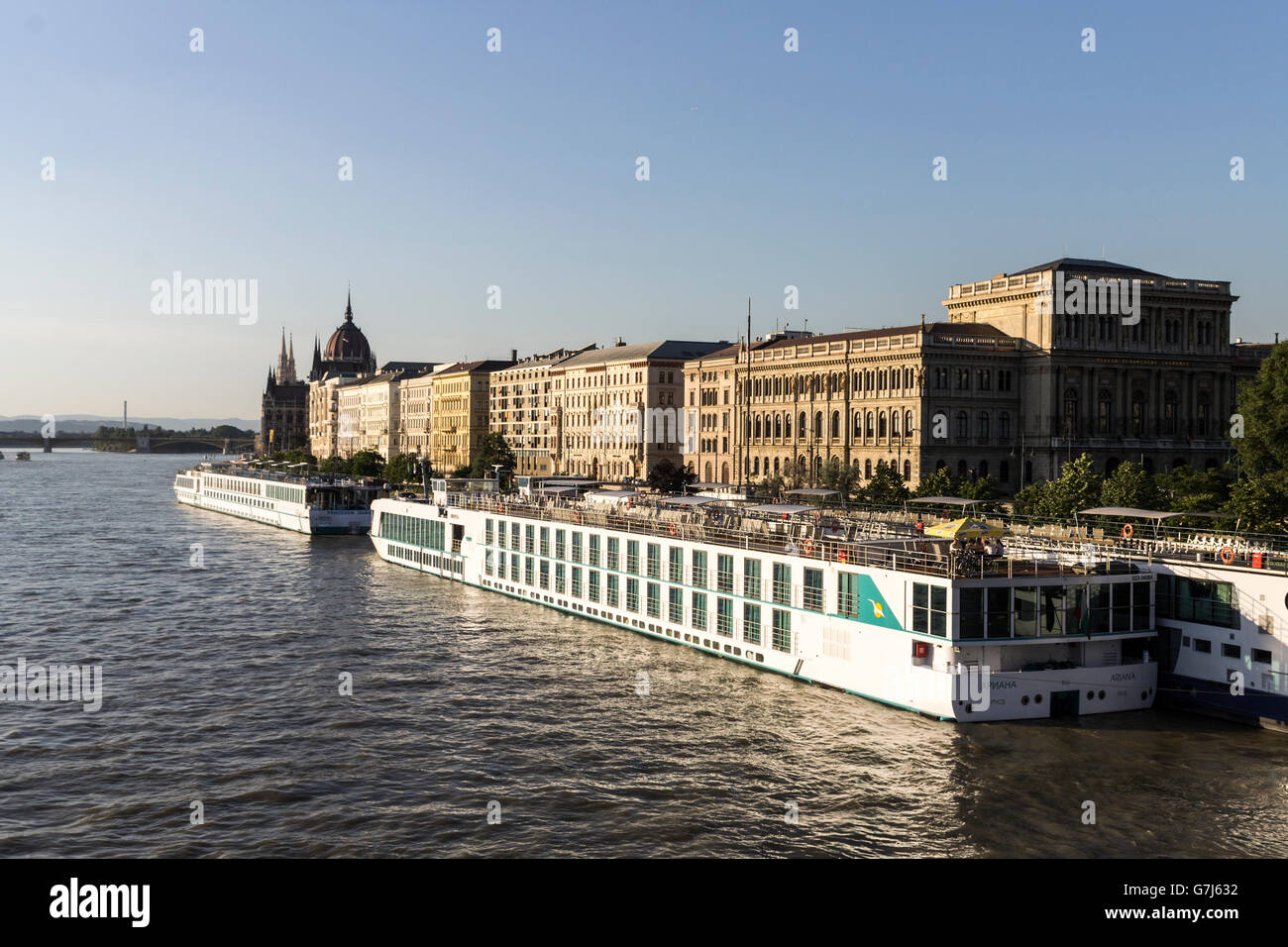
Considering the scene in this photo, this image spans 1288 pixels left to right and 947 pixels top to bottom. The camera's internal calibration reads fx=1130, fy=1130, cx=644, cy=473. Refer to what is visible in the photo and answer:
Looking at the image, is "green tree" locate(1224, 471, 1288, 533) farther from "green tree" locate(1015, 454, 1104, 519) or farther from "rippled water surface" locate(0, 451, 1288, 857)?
"rippled water surface" locate(0, 451, 1288, 857)

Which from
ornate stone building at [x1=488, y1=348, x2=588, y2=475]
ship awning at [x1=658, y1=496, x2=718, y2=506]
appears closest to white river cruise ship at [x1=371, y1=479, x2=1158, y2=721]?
ship awning at [x1=658, y1=496, x2=718, y2=506]

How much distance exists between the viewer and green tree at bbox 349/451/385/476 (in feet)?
622

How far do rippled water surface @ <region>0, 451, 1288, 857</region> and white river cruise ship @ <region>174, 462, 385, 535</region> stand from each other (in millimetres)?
62408

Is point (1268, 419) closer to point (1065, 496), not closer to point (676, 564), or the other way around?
point (1065, 496)

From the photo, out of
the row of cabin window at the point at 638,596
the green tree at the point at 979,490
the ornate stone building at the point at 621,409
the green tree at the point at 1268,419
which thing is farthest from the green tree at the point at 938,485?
the ornate stone building at the point at 621,409

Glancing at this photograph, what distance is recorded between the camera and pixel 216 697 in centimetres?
4006

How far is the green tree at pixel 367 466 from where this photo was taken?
190m

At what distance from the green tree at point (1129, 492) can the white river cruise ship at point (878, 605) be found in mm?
16908

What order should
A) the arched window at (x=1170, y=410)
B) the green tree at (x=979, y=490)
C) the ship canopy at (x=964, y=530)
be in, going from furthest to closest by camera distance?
1. the arched window at (x=1170, y=410)
2. the green tree at (x=979, y=490)
3. the ship canopy at (x=964, y=530)

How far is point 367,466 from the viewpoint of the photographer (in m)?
190

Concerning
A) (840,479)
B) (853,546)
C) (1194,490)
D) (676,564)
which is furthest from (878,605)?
(840,479)

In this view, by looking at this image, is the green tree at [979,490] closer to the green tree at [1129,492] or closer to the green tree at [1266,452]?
the green tree at [1129,492]

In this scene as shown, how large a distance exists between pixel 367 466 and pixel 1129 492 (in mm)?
144364

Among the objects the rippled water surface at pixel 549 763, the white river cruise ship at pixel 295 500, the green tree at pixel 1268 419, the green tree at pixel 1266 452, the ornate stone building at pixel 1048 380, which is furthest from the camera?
the white river cruise ship at pixel 295 500
